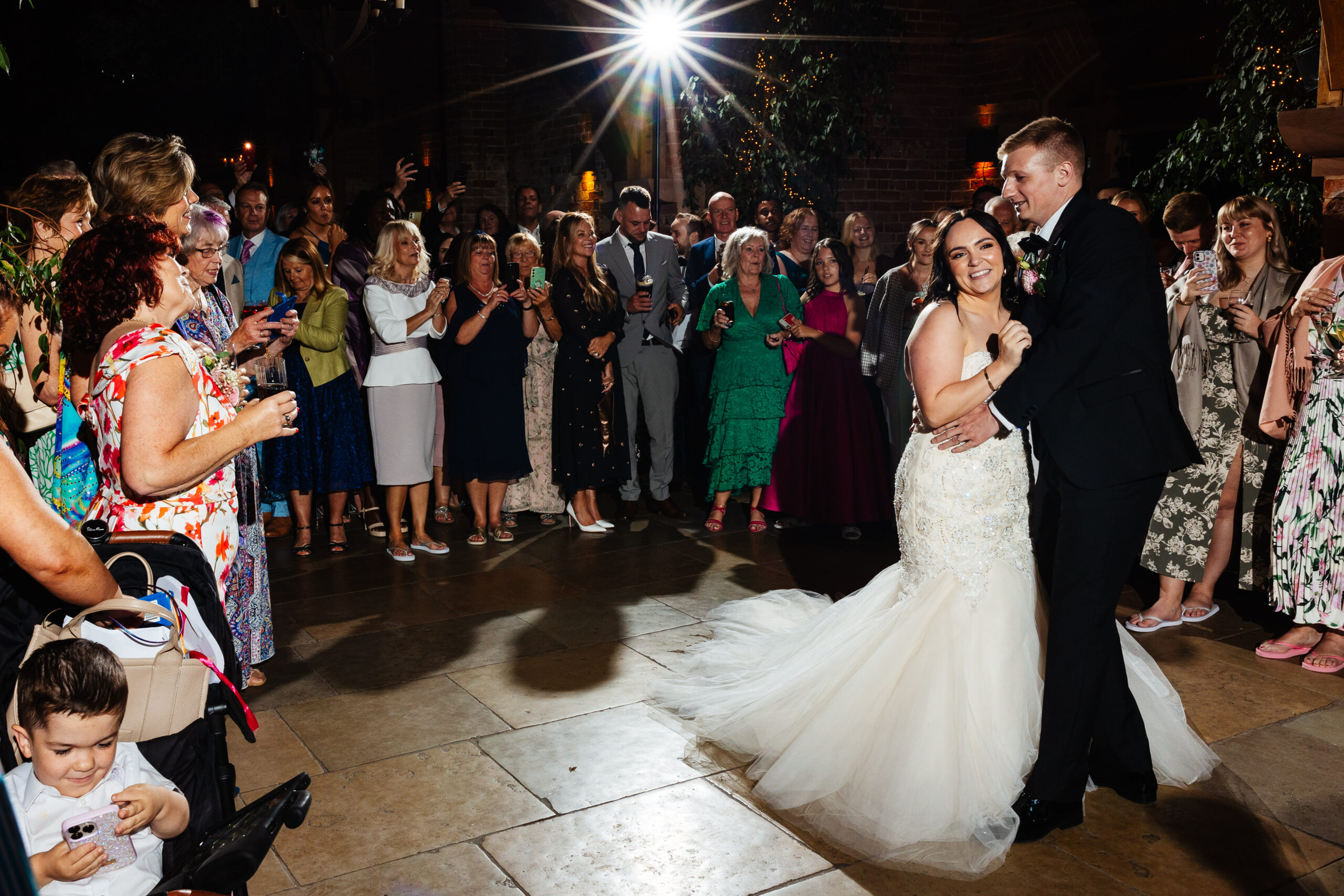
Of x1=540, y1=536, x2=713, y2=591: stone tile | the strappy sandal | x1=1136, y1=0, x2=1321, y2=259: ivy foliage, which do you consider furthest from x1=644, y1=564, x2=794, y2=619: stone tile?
x1=1136, y1=0, x2=1321, y2=259: ivy foliage

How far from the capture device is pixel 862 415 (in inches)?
250

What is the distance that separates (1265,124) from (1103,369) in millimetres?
4478

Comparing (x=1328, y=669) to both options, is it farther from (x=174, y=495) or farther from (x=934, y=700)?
(x=174, y=495)

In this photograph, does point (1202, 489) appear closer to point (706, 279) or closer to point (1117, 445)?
point (1117, 445)

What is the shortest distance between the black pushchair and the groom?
1997 mm

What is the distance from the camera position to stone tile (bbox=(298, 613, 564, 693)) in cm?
433

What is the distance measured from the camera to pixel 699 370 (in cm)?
741

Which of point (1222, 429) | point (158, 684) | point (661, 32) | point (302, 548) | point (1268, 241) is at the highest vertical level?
point (661, 32)

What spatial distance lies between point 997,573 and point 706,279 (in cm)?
410

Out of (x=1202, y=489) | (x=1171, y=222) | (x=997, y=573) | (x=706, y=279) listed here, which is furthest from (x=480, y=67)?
(x=997, y=573)

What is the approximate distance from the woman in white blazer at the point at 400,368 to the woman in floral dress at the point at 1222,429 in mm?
3649

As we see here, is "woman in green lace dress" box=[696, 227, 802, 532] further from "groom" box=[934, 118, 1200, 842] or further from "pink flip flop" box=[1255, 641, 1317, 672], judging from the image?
"groom" box=[934, 118, 1200, 842]

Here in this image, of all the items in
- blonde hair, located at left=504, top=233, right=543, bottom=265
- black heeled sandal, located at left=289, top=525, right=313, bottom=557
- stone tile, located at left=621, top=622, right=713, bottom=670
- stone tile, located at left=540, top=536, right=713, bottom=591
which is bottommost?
stone tile, located at left=621, top=622, right=713, bottom=670

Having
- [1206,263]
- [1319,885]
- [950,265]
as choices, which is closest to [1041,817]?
[1319,885]
